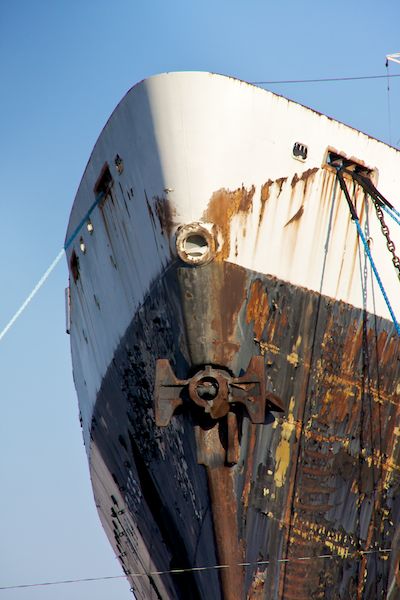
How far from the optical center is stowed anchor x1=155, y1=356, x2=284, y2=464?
35.0 feet

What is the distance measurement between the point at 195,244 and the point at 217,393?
169 cm

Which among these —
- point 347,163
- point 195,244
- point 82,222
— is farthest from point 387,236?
point 82,222

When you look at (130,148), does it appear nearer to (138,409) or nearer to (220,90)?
(220,90)

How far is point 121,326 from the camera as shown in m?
12.6

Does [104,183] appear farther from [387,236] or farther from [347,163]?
[387,236]

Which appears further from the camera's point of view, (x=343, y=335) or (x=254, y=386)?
(x=343, y=335)

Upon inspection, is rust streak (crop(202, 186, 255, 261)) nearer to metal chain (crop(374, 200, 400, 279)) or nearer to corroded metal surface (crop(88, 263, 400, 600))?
corroded metal surface (crop(88, 263, 400, 600))

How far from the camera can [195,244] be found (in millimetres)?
11172

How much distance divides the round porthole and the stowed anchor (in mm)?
1174

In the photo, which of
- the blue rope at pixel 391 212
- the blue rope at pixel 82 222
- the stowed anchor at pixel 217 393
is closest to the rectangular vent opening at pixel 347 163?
the blue rope at pixel 391 212

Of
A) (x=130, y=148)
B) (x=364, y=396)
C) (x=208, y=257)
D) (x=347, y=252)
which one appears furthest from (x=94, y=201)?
(x=364, y=396)

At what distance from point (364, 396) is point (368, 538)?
1.74 meters

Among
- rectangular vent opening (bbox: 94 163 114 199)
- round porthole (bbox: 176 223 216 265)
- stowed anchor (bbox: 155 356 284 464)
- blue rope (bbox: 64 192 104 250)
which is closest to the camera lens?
stowed anchor (bbox: 155 356 284 464)

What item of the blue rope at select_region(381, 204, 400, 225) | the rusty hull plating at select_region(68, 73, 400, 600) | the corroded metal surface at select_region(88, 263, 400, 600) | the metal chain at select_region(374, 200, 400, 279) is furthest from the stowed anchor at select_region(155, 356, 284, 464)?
the blue rope at select_region(381, 204, 400, 225)
